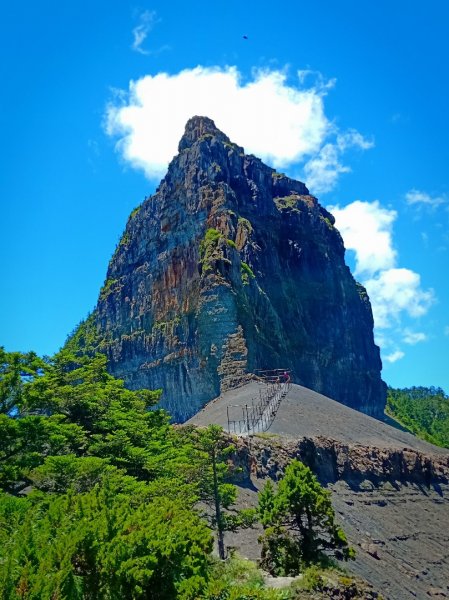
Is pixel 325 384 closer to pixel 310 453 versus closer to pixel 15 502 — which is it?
pixel 310 453

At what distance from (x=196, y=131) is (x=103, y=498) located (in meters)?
125

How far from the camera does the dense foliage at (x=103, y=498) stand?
15.6 meters

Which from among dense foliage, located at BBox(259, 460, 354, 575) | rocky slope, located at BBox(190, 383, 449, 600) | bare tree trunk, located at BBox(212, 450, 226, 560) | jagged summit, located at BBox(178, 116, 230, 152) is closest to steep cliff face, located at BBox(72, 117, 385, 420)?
jagged summit, located at BBox(178, 116, 230, 152)

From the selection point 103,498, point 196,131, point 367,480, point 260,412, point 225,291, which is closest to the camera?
point 103,498

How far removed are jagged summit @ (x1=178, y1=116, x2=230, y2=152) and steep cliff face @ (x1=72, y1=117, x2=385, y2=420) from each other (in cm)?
30

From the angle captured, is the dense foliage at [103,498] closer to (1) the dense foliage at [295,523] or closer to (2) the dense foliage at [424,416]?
(1) the dense foliage at [295,523]

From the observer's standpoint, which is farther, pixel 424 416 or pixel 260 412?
pixel 424 416

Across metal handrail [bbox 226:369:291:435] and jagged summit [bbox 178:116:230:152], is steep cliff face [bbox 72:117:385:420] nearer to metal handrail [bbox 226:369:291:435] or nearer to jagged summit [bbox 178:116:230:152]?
jagged summit [bbox 178:116:230:152]

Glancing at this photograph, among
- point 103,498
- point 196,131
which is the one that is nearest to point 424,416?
point 196,131

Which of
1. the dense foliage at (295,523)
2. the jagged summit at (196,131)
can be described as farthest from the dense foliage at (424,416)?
the dense foliage at (295,523)

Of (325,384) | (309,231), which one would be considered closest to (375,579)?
(325,384)

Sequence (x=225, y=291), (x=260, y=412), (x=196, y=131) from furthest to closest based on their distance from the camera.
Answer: (x=196, y=131), (x=225, y=291), (x=260, y=412)

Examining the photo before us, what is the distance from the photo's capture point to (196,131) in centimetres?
13538

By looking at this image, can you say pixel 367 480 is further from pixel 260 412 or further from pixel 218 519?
pixel 218 519
